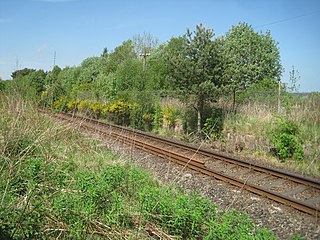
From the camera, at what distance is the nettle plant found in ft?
31.1

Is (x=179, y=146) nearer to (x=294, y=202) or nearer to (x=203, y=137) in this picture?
(x=203, y=137)

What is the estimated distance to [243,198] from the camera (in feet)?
20.0

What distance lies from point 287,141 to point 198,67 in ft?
15.0

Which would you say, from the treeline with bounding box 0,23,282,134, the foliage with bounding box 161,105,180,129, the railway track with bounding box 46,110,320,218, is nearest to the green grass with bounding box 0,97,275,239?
the railway track with bounding box 46,110,320,218

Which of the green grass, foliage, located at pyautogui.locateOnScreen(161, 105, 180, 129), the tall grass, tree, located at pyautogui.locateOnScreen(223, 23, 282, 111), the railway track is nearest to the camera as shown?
the green grass

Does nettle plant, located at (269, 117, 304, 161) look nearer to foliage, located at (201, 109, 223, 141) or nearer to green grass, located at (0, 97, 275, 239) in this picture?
foliage, located at (201, 109, 223, 141)

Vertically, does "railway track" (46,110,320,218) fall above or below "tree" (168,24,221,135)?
below

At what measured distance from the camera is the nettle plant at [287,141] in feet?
31.1

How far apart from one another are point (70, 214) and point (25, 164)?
6.99ft

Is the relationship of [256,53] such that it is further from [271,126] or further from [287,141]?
[287,141]

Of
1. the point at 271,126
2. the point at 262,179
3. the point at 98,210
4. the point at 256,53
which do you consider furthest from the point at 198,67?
the point at 256,53

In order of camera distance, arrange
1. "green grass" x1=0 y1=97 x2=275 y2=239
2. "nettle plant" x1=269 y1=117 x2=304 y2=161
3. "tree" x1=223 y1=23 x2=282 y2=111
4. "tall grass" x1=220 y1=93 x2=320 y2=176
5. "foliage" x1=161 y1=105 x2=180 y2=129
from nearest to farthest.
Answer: "green grass" x1=0 y1=97 x2=275 y2=239 < "tall grass" x1=220 y1=93 x2=320 y2=176 < "nettle plant" x1=269 y1=117 x2=304 y2=161 < "foliage" x1=161 y1=105 x2=180 y2=129 < "tree" x1=223 y1=23 x2=282 y2=111

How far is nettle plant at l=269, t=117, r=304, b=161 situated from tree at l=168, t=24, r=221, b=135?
3.07 metres

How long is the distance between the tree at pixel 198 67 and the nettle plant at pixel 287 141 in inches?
121
